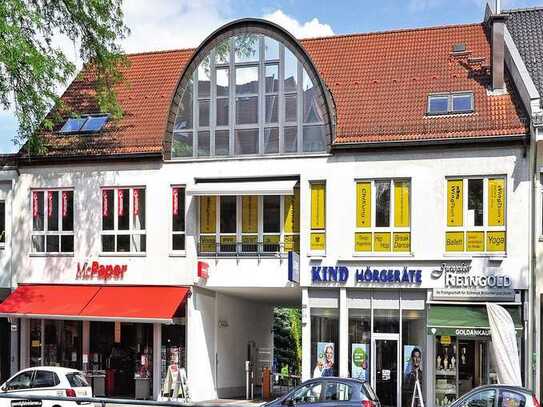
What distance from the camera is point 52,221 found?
31.0 meters

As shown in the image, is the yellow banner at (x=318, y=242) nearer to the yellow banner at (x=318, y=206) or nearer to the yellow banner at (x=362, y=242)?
the yellow banner at (x=318, y=206)

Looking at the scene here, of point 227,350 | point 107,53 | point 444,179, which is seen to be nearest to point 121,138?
point 107,53

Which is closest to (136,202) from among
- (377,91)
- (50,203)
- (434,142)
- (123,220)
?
(123,220)

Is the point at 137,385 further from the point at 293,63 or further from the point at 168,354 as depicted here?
the point at 293,63

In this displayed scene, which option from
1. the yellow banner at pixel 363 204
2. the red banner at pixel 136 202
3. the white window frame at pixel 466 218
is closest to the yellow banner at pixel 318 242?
the yellow banner at pixel 363 204

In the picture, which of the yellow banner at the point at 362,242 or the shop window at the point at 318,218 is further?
the shop window at the point at 318,218

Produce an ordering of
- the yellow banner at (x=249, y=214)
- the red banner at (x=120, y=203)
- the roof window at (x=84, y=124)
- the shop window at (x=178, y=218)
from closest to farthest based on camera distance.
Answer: the yellow banner at (x=249, y=214) < the shop window at (x=178, y=218) < the red banner at (x=120, y=203) < the roof window at (x=84, y=124)

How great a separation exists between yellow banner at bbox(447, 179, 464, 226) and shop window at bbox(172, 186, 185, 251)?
8782 mm

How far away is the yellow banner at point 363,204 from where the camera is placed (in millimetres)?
27484

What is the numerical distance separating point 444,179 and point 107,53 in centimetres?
1192

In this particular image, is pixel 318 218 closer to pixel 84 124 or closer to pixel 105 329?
pixel 105 329

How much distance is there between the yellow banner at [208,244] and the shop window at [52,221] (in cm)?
485

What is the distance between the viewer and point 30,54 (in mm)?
24516

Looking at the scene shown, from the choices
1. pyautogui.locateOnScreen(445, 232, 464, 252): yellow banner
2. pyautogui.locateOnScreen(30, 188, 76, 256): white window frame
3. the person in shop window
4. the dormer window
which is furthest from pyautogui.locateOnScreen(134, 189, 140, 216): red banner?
pyautogui.locateOnScreen(445, 232, 464, 252): yellow banner
